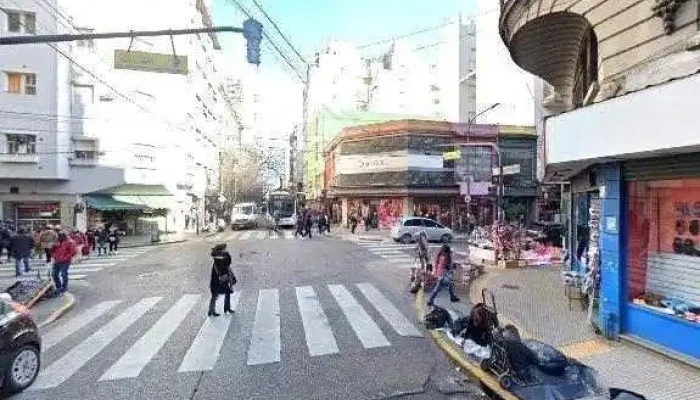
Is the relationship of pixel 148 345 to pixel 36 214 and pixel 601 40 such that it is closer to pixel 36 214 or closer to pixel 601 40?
pixel 601 40

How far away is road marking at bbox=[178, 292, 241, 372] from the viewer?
7.46 metres

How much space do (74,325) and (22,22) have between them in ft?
85.5

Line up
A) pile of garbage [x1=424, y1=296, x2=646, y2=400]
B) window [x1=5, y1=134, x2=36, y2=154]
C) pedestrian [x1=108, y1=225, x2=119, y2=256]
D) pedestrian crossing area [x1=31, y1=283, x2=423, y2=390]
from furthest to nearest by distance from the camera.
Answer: window [x1=5, y1=134, x2=36, y2=154] < pedestrian [x1=108, y1=225, x2=119, y2=256] < pedestrian crossing area [x1=31, y1=283, x2=423, y2=390] < pile of garbage [x1=424, y1=296, x2=646, y2=400]

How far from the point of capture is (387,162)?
1474 inches

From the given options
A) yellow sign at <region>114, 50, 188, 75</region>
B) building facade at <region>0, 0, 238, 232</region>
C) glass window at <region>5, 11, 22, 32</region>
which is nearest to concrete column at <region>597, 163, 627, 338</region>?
yellow sign at <region>114, 50, 188, 75</region>

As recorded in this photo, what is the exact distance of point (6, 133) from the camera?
28.4 metres

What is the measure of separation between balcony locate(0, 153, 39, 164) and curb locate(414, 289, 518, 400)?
1104 inches

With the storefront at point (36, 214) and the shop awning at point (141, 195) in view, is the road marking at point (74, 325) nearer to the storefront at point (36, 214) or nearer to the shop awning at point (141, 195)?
the shop awning at point (141, 195)

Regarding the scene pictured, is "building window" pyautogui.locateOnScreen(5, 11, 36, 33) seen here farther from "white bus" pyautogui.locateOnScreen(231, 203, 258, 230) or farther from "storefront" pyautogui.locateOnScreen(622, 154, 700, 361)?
"storefront" pyautogui.locateOnScreen(622, 154, 700, 361)

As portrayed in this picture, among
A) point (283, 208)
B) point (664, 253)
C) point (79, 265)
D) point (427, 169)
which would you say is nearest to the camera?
point (664, 253)

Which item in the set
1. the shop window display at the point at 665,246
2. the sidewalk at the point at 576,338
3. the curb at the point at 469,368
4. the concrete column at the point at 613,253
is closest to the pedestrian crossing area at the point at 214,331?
the curb at the point at 469,368

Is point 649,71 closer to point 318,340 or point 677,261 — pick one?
point 677,261

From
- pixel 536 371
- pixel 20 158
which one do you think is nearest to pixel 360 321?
pixel 536 371

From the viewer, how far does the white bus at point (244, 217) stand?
44.3m
